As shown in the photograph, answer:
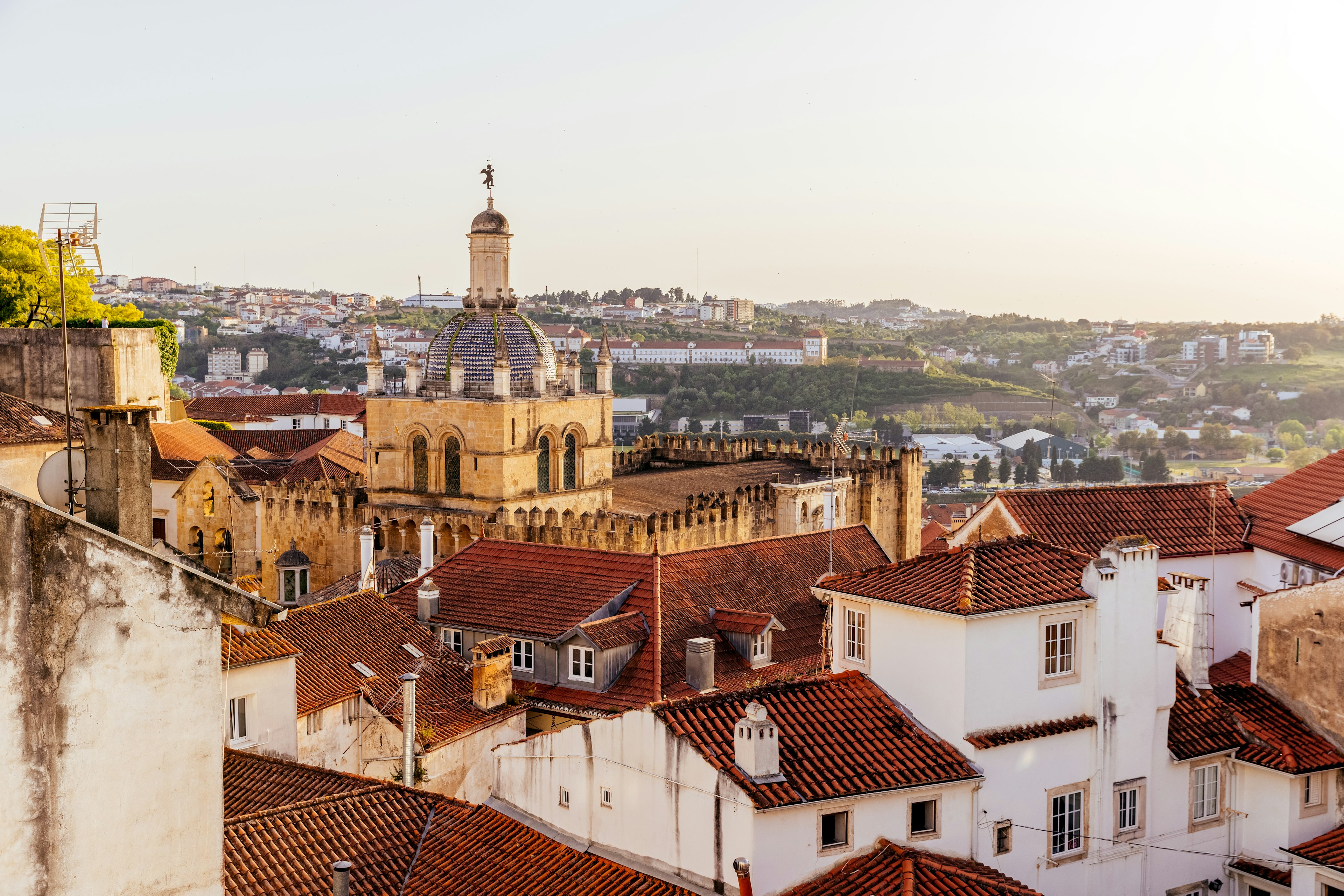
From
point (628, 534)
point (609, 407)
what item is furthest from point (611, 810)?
point (609, 407)

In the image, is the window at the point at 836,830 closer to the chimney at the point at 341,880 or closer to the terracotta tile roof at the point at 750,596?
the chimney at the point at 341,880

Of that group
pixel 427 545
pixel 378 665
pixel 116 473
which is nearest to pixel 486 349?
pixel 427 545

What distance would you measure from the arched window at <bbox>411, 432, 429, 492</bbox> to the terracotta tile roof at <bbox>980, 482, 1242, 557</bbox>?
65.0 ft

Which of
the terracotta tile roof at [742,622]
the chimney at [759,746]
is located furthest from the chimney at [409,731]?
the terracotta tile roof at [742,622]

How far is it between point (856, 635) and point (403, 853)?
6.49 metres

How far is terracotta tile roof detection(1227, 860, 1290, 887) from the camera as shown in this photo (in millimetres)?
18844

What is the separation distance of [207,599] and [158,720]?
3.37 ft

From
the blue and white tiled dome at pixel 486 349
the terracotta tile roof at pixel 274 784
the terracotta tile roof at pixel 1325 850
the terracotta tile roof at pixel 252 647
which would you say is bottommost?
the terracotta tile roof at pixel 1325 850

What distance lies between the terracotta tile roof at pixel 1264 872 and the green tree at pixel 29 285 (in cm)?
3873

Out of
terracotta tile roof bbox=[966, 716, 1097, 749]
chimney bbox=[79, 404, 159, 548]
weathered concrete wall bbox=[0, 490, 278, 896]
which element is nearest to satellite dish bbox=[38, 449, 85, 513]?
chimney bbox=[79, 404, 159, 548]

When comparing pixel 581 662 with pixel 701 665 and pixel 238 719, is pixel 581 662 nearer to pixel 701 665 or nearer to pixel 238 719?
pixel 701 665

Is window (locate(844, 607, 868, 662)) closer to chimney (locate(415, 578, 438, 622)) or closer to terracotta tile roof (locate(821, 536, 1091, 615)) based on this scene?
terracotta tile roof (locate(821, 536, 1091, 615))

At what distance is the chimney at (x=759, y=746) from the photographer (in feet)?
50.7

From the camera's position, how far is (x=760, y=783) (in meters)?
15.4
